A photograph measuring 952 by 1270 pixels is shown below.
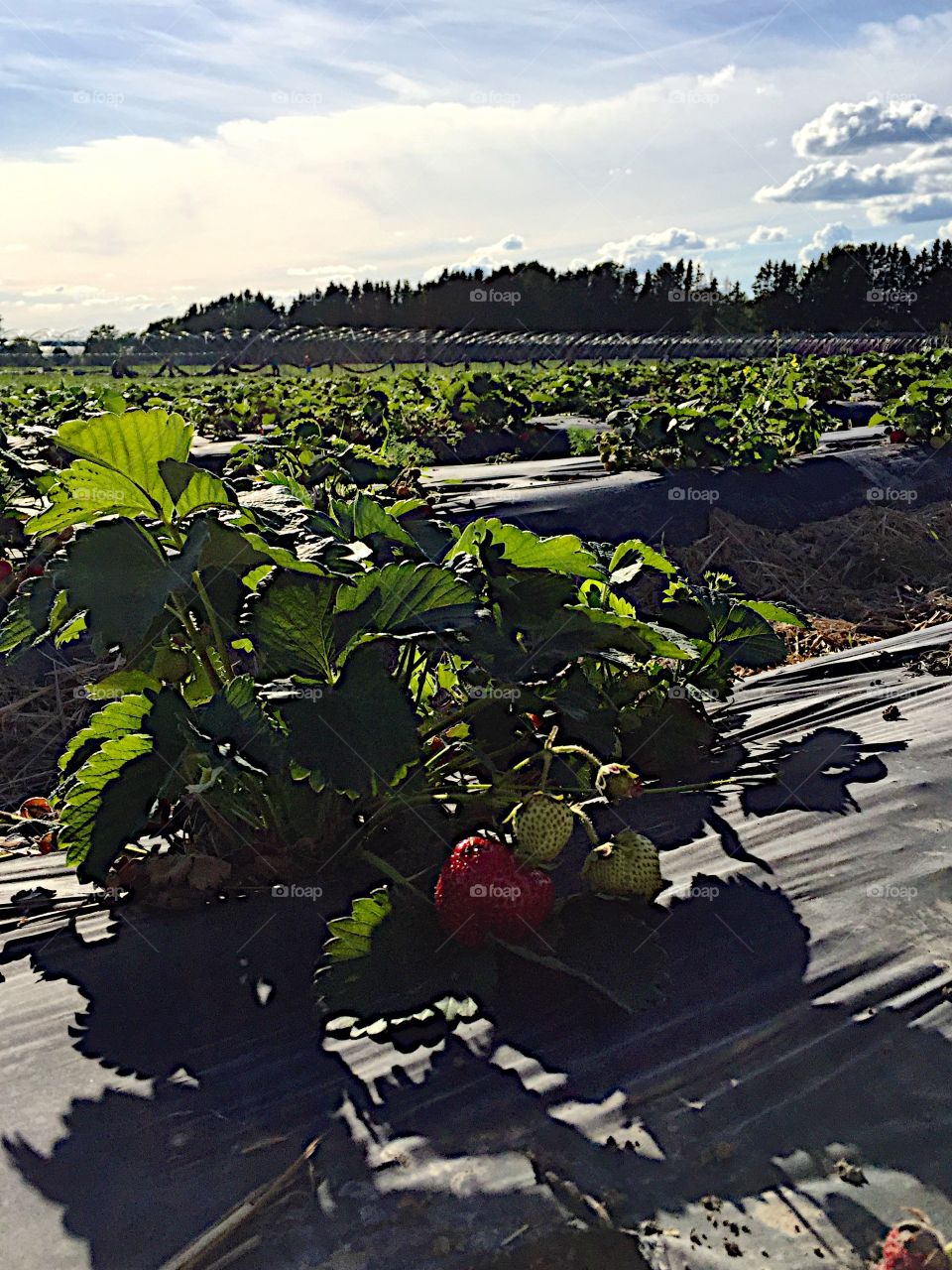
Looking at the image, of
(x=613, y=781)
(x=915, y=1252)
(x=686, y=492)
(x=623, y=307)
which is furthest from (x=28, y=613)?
(x=623, y=307)

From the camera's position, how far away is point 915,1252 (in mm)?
1203

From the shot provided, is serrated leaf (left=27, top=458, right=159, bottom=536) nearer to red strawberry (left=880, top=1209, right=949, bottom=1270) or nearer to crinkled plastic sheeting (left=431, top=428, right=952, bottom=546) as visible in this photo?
red strawberry (left=880, top=1209, right=949, bottom=1270)

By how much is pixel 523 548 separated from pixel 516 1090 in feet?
3.03

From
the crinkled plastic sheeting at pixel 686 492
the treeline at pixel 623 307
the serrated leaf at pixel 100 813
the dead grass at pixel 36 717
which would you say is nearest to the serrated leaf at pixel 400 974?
the serrated leaf at pixel 100 813

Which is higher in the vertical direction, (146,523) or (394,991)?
(146,523)

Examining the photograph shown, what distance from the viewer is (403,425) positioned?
10.7 m

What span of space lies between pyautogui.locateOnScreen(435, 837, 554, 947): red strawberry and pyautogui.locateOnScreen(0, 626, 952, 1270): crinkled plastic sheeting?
122 mm

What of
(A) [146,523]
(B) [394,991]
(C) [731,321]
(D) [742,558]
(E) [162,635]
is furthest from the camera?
(C) [731,321]

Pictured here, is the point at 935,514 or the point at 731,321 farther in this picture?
the point at 731,321

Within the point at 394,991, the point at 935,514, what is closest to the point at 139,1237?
the point at 394,991

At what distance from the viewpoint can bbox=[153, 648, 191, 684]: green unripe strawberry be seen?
222cm

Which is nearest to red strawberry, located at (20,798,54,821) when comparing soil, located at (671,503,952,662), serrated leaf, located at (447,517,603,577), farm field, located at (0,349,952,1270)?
farm field, located at (0,349,952,1270)

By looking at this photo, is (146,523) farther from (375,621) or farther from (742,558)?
(742,558)

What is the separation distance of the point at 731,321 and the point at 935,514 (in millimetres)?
47098
